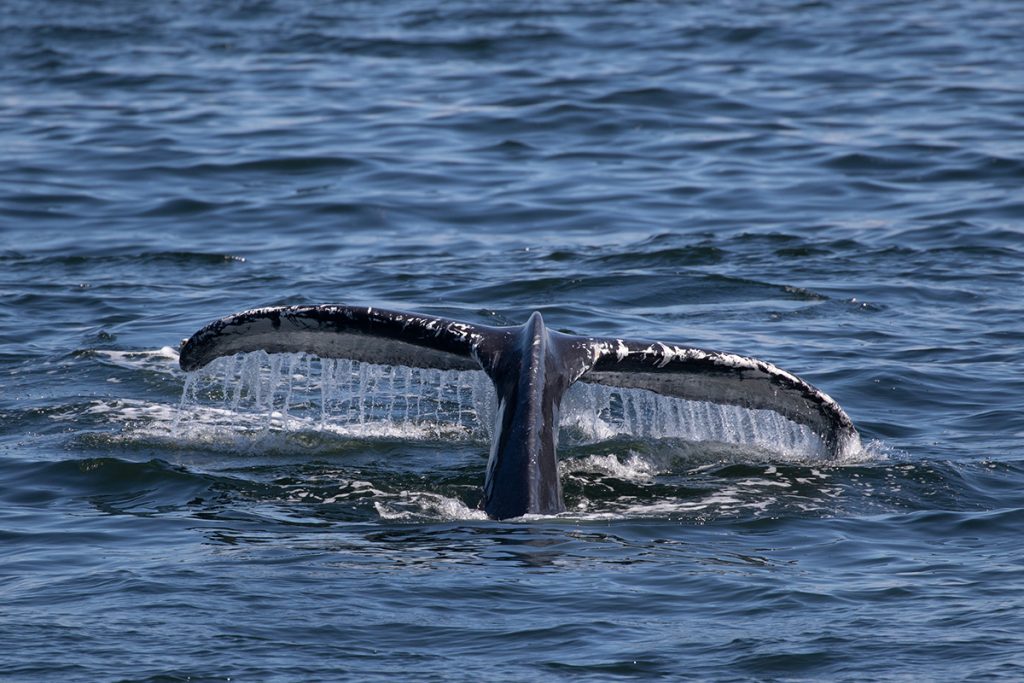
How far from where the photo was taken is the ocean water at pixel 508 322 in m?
7.52

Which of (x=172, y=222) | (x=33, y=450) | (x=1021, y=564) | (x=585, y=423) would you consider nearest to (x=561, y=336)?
(x=585, y=423)

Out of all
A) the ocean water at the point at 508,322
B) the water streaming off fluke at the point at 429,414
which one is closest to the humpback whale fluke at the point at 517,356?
the water streaming off fluke at the point at 429,414

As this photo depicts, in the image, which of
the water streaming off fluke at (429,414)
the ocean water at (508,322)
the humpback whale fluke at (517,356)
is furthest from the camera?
the water streaming off fluke at (429,414)

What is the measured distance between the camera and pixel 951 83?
80.8 feet

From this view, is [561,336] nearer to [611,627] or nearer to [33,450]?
[611,627]

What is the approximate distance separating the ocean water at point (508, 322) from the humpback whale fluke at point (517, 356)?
0.23 metres

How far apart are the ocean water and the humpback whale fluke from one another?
227mm

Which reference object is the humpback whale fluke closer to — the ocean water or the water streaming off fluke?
the water streaming off fluke

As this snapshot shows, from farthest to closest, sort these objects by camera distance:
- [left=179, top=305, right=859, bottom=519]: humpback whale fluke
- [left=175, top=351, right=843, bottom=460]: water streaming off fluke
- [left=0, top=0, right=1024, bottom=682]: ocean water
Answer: [left=175, top=351, right=843, bottom=460]: water streaming off fluke < [left=179, top=305, right=859, bottom=519]: humpback whale fluke < [left=0, top=0, right=1024, bottom=682]: ocean water

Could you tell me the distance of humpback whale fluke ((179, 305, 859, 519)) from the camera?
8.92m

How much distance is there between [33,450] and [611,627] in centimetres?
462

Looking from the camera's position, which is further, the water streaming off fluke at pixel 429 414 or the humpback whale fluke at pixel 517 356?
the water streaming off fluke at pixel 429 414

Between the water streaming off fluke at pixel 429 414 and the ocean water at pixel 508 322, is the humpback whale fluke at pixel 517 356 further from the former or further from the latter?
the ocean water at pixel 508 322

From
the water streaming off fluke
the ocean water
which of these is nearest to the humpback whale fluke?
the water streaming off fluke
